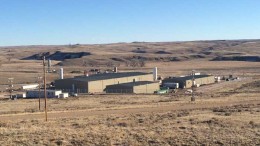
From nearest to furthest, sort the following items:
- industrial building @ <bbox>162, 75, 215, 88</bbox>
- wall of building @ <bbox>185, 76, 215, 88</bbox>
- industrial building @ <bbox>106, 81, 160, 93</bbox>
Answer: industrial building @ <bbox>106, 81, 160, 93</bbox>, industrial building @ <bbox>162, 75, 215, 88</bbox>, wall of building @ <bbox>185, 76, 215, 88</bbox>

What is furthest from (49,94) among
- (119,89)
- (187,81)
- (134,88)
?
(187,81)

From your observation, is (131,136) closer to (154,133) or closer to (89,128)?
(154,133)

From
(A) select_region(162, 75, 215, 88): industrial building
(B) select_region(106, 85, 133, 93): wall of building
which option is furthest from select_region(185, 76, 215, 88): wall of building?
(B) select_region(106, 85, 133, 93): wall of building

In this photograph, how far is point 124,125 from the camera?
2756 cm

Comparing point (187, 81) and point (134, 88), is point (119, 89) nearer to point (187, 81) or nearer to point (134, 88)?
point (134, 88)

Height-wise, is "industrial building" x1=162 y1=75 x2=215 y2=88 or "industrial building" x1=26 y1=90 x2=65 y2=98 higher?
"industrial building" x1=162 y1=75 x2=215 y2=88

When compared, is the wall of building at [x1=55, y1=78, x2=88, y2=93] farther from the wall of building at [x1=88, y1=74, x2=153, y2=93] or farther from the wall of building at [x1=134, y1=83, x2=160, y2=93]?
the wall of building at [x1=134, y1=83, x2=160, y2=93]

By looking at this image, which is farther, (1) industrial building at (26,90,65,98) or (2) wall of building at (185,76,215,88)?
(2) wall of building at (185,76,215,88)

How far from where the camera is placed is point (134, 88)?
77688 millimetres

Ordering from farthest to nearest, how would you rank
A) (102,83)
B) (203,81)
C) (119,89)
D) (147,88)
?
(203,81) < (102,83) < (147,88) < (119,89)

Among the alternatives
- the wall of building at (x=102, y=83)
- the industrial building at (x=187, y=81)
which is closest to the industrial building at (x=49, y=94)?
the wall of building at (x=102, y=83)

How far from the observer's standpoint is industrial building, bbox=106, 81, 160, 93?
77.8 metres

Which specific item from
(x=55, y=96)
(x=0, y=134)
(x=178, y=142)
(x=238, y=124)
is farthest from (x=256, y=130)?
(x=55, y=96)

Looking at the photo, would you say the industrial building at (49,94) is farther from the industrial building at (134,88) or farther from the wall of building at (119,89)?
the industrial building at (134,88)
